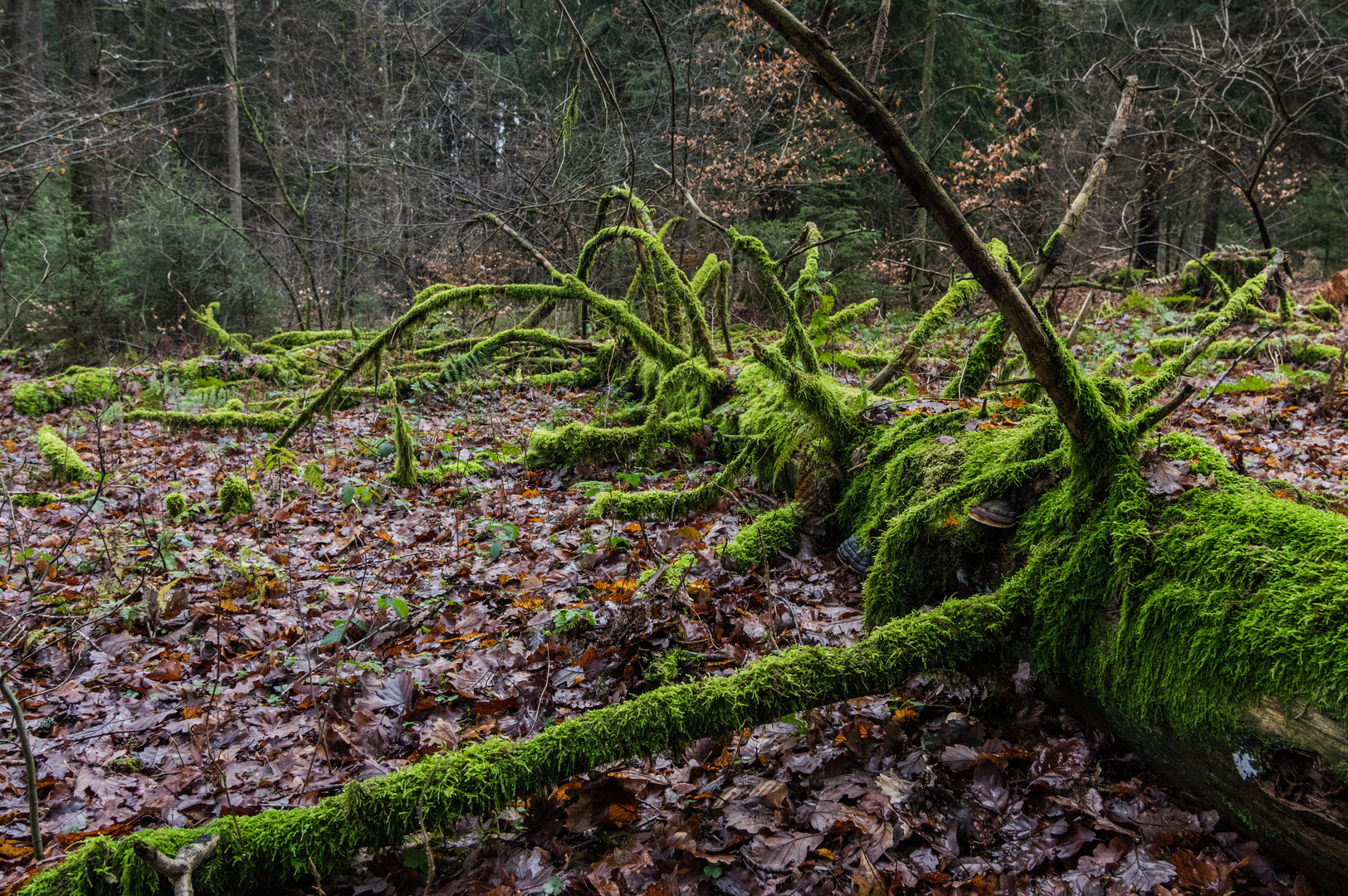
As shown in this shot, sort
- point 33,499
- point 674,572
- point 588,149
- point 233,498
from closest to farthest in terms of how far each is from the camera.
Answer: point 674,572 → point 233,498 → point 33,499 → point 588,149

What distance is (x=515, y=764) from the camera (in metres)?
2.00

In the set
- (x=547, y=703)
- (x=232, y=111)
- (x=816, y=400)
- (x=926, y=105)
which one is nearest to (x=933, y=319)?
(x=816, y=400)

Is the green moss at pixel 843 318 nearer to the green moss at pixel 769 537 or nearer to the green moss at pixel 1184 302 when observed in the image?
the green moss at pixel 769 537

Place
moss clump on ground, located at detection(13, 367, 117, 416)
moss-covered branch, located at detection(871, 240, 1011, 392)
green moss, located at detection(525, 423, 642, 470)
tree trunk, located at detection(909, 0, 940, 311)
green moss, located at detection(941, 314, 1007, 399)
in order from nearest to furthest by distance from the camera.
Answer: green moss, located at detection(941, 314, 1007, 399), moss-covered branch, located at detection(871, 240, 1011, 392), green moss, located at detection(525, 423, 642, 470), moss clump on ground, located at detection(13, 367, 117, 416), tree trunk, located at detection(909, 0, 940, 311)

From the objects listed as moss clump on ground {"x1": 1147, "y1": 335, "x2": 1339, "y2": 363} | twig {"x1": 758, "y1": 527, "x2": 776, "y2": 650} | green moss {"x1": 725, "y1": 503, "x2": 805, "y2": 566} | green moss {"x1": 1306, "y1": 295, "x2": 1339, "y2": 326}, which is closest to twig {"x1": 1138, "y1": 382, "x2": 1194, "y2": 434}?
twig {"x1": 758, "y1": 527, "x2": 776, "y2": 650}

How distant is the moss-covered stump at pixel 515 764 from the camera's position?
176cm

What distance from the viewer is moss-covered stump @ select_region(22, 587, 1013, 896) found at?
1756mm

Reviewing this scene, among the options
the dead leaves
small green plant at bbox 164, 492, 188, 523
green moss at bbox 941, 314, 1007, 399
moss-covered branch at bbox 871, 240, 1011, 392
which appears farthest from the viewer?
small green plant at bbox 164, 492, 188, 523

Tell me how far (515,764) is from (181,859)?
2.78 feet

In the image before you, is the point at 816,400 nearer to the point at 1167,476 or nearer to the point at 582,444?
the point at 1167,476

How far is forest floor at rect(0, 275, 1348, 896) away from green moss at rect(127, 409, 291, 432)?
219 cm

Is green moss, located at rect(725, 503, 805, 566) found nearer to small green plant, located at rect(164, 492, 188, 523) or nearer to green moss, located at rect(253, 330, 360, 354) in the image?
small green plant, located at rect(164, 492, 188, 523)

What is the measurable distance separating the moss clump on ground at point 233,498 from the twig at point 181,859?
438 centimetres

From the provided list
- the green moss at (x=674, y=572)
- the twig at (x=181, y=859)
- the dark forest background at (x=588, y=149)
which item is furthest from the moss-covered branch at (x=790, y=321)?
the dark forest background at (x=588, y=149)
